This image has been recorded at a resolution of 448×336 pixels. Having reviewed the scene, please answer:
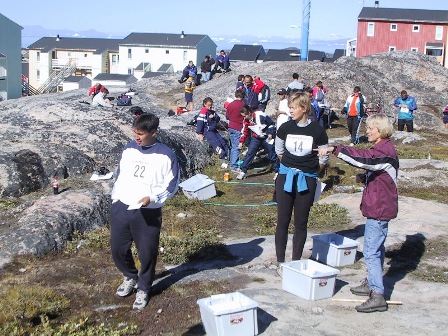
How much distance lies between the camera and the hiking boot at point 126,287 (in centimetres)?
618

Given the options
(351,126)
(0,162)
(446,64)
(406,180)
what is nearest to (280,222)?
(0,162)

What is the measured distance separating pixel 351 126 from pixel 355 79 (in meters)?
7.11

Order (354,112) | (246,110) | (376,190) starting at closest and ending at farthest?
(376,190), (246,110), (354,112)

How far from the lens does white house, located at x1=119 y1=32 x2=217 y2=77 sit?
85.7 metres

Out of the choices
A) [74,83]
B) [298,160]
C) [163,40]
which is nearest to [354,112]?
[298,160]

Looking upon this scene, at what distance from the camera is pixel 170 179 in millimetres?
5961

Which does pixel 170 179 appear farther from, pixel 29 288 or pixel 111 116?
pixel 111 116

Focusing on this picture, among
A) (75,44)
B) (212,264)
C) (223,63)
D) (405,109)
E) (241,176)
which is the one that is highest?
(75,44)

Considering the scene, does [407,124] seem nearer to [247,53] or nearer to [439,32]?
[439,32]

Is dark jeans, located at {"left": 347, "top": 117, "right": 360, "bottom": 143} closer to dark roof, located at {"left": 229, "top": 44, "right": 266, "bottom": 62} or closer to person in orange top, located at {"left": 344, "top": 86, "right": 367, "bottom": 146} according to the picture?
person in orange top, located at {"left": 344, "top": 86, "right": 367, "bottom": 146}

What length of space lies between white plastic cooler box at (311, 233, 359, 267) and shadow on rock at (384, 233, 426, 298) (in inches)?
18.8

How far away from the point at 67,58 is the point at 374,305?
87.8 metres

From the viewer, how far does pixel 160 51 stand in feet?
283

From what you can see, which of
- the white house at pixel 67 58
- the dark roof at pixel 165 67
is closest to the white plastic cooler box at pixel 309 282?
the dark roof at pixel 165 67
